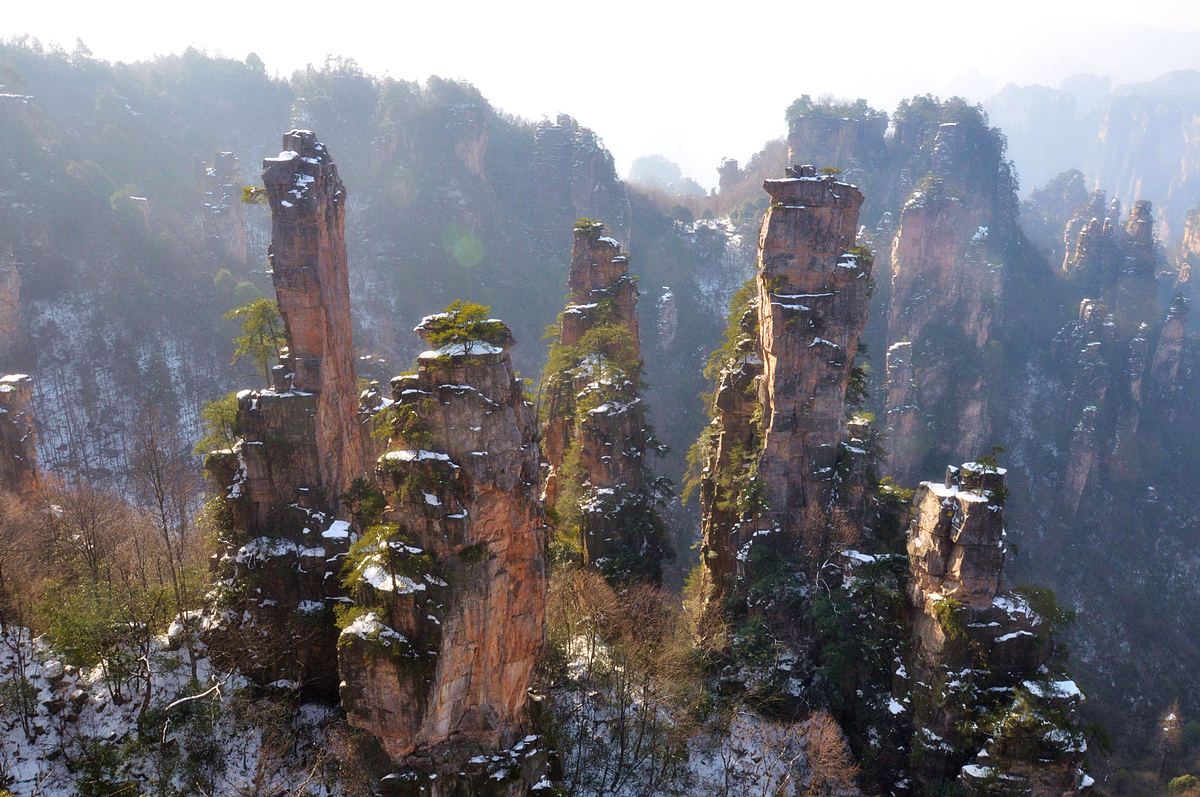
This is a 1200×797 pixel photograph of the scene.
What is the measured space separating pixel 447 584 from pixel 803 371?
16015 mm

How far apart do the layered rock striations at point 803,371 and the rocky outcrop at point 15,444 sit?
28711 mm

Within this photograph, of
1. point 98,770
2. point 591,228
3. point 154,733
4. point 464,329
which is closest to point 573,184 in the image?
point 591,228

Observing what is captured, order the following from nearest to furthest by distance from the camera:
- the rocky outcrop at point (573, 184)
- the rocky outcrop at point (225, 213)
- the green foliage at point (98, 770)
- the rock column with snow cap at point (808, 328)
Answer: the green foliage at point (98, 770)
the rock column with snow cap at point (808, 328)
the rocky outcrop at point (225, 213)
the rocky outcrop at point (573, 184)

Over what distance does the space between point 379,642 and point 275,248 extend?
539 inches

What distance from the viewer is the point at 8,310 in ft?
151

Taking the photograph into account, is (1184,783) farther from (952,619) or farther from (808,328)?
(808,328)

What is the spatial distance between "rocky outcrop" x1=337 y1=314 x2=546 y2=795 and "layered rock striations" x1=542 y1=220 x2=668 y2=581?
36.5 ft

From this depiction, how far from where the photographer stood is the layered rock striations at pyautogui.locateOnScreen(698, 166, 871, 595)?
88.3 feet

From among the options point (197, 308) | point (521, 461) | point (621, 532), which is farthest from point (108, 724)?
point (197, 308)

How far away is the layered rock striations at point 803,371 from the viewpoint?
88.3ft

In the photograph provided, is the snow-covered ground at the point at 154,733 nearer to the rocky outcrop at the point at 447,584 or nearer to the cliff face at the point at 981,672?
the rocky outcrop at the point at 447,584

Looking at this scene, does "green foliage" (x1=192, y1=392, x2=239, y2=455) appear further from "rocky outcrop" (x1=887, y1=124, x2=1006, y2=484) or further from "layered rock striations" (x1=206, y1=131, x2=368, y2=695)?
"rocky outcrop" (x1=887, y1=124, x2=1006, y2=484)

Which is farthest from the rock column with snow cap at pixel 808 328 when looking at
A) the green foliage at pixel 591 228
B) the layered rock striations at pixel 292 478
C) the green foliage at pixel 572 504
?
the layered rock striations at pixel 292 478

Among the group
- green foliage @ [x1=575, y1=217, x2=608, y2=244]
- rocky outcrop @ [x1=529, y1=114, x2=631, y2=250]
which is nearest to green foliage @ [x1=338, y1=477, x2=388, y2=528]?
green foliage @ [x1=575, y1=217, x2=608, y2=244]
